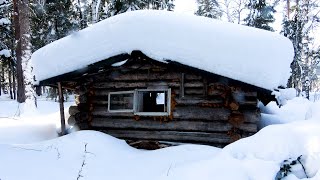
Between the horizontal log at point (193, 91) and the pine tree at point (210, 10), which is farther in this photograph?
the pine tree at point (210, 10)

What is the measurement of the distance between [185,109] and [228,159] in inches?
137

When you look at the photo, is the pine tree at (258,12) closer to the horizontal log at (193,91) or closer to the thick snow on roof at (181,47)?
the thick snow on roof at (181,47)

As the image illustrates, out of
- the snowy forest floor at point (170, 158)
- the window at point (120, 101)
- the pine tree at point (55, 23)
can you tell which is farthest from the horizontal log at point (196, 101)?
the pine tree at point (55, 23)

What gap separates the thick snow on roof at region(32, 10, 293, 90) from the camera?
26.0ft

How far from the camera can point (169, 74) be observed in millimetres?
8820

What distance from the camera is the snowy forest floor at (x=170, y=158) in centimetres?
497

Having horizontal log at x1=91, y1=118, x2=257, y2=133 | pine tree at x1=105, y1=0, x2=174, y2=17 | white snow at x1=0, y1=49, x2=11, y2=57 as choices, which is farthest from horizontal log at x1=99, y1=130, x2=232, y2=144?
pine tree at x1=105, y1=0, x2=174, y2=17

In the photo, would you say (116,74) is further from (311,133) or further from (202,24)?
(311,133)

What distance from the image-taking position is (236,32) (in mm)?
8883

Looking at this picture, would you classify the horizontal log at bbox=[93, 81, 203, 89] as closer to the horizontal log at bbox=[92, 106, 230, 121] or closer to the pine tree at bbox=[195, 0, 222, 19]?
the horizontal log at bbox=[92, 106, 230, 121]

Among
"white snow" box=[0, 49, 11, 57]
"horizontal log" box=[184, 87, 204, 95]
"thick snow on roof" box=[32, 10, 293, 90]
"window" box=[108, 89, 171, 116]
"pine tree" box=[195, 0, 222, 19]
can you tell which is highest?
"pine tree" box=[195, 0, 222, 19]

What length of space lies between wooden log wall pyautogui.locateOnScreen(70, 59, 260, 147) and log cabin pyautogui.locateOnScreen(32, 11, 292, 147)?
2 centimetres

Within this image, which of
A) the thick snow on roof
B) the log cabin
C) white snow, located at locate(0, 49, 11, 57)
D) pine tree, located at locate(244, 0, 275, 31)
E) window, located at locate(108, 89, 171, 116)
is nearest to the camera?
the thick snow on roof

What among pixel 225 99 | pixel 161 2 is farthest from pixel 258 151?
pixel 161 2
